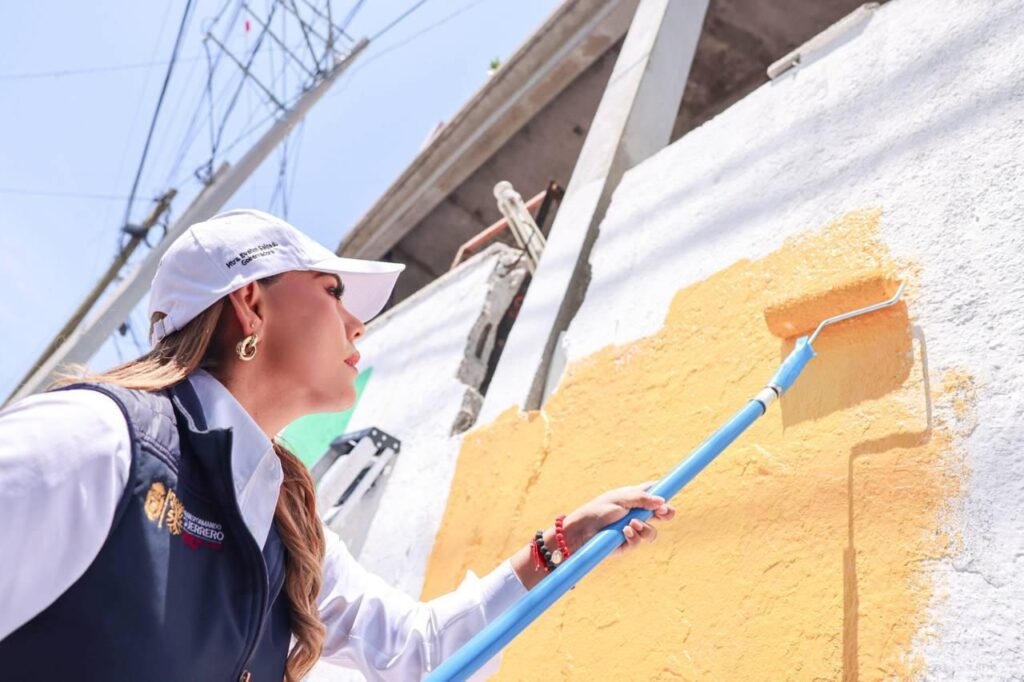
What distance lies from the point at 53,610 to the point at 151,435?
248mm

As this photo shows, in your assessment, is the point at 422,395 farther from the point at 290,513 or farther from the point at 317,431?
the point at 290,513

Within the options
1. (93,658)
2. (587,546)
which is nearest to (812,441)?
(587,546)

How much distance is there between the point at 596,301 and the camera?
3.13m

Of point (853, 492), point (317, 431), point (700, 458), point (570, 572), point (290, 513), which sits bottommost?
point (853, 492)

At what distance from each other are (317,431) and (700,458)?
3.63 meters

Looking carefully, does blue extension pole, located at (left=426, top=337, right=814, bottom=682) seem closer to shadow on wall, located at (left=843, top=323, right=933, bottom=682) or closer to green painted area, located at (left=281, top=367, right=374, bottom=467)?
shadow on wall, located at (left=843, top=323, right=933, bottom=682)

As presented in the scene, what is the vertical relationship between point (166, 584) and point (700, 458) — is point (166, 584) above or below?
above

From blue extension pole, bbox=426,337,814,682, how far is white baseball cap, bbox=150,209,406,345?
0.69 m

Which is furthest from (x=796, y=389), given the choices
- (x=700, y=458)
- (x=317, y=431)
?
(x=317, y=431)

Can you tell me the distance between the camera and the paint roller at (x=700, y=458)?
4.40 feet

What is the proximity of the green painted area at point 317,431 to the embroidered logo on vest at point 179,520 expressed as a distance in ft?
11.4

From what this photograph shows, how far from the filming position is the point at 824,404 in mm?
2000

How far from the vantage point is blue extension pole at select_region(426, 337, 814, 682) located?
132 centimetres

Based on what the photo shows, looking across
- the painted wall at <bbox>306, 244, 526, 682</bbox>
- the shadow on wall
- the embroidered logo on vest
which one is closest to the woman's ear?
the embroidered logo on vest
